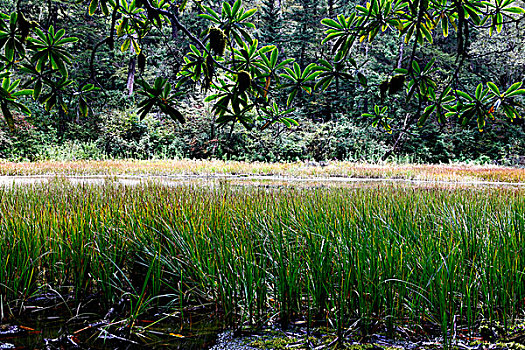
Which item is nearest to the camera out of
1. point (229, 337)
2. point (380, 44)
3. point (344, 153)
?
point (229, 337)

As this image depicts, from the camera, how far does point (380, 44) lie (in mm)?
22594

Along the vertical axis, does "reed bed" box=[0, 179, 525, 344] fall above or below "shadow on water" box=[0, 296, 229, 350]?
above

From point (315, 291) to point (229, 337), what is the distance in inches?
15.4

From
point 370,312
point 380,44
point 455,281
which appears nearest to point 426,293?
point 455,281

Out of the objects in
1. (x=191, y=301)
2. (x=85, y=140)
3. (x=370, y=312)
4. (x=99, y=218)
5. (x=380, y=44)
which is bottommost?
(x=191, y=301)

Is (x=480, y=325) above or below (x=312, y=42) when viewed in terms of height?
below

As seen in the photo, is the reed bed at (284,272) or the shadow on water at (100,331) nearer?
the shadow on water at (100,331)

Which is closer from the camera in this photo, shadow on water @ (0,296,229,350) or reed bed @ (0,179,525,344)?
shadow on water @ (0,296,229,350)

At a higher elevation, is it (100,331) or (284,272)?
(284,272)

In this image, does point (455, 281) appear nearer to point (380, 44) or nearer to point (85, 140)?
point (85, 140)

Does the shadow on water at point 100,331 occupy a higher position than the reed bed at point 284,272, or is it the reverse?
the reed bed at point 284,272

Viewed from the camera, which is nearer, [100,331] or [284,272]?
[100,331]

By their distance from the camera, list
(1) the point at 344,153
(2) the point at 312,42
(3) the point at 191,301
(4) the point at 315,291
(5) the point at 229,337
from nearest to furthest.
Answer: (5) the point at 229,337 → (4) the point at 315,291 → (3) the point at 191,301 → (1) the point at 344,153 → (2) the point at 312,42

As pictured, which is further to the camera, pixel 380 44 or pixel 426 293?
pixel 380 44
